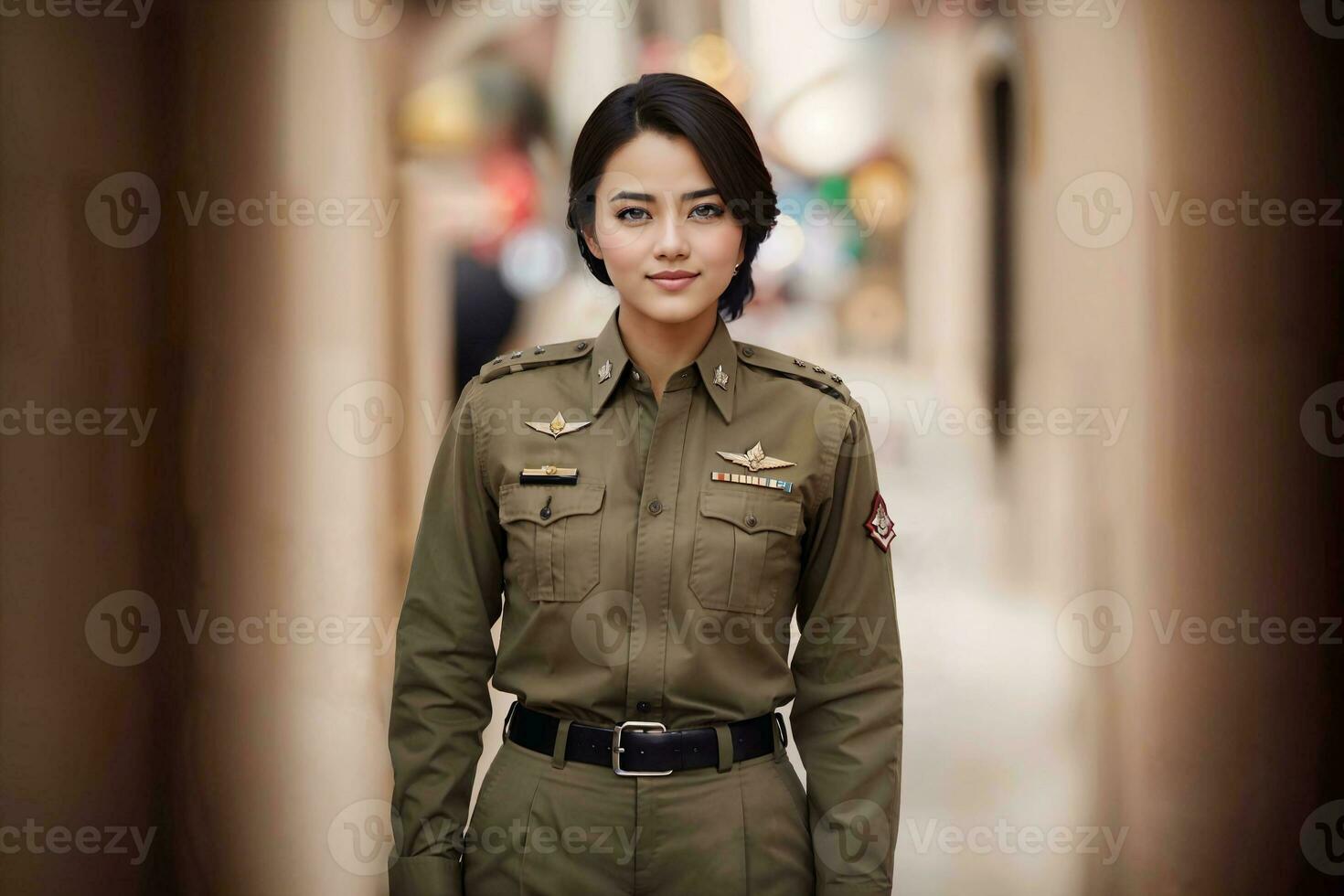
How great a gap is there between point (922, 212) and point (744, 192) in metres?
1.17

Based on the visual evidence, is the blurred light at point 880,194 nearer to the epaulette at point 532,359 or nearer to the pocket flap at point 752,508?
the epaulette at point 532,359

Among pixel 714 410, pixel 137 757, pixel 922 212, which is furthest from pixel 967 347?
pixel 137 757

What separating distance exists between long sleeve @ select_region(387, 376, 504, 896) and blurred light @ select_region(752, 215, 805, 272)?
1131 mm

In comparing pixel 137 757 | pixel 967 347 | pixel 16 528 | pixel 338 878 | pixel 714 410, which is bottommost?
pixel 338 878

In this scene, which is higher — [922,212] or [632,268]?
[922,212]

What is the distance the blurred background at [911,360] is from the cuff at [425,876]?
1072 mm

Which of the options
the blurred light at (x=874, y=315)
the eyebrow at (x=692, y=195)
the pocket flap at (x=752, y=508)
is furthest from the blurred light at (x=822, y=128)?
the pocket flap at (x=752, y=508)

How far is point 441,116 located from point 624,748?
63.3 inches

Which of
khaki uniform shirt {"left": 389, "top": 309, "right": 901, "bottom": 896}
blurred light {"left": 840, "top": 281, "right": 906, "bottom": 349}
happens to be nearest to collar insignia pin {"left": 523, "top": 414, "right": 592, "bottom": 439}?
khaki uniform shirt {"left": 389, "top": 309, "right": 901, "bottom": 896}

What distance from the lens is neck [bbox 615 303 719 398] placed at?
5.39 ft

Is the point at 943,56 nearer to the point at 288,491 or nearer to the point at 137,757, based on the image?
the point at 288,491

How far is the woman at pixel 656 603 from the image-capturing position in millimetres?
1513

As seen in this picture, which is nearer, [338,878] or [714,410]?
[714,410]

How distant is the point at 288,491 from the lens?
2.63 metres
